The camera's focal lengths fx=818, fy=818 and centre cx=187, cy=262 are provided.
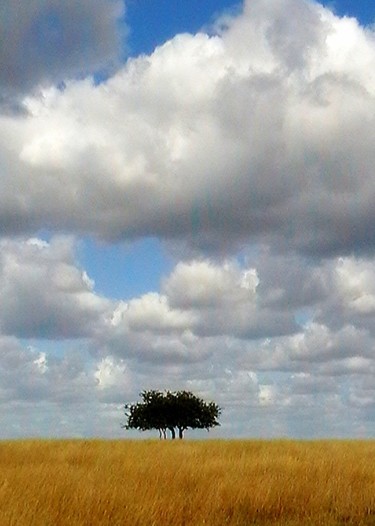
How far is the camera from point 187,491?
2088cm

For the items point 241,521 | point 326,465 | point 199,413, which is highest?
point 199,413

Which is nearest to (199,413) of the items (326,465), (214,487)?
(326,465)

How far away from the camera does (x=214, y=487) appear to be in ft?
67.4

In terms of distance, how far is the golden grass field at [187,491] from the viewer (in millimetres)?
16812

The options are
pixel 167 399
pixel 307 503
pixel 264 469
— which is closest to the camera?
pixel 307 503

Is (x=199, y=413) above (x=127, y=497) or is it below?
above

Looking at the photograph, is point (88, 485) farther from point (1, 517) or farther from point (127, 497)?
point (1, 517)

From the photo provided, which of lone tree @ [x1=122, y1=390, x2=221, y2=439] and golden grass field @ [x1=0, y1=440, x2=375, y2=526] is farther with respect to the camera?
lone tree @ [x1=122, y1=390, x2=221, y2=439]

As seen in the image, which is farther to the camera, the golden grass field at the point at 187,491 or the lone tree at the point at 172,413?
the lone tree at the point at 172,413

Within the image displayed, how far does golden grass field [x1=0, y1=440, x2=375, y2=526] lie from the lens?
16.8 meters

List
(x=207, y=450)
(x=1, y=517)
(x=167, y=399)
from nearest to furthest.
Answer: (x=1, y=517) < (x=207, y=450) < (x=167, y=399)

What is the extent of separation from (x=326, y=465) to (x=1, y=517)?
14637 mm

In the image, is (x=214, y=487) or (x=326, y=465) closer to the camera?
(x=214, y=487)

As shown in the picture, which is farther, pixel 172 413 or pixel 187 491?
pixel 172 413
